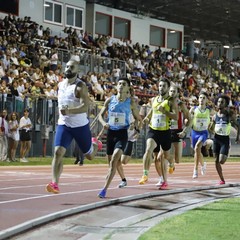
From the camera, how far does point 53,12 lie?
43.1 m

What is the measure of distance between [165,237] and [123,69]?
31.0m

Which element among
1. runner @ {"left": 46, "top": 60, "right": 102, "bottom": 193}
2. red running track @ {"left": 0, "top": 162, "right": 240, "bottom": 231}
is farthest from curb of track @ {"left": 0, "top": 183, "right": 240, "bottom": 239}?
runner @ {"left": 46, "top": 60, "right": 102, "bottom": 193}

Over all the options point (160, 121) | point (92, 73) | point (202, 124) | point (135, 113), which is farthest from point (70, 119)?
point (92, 73)

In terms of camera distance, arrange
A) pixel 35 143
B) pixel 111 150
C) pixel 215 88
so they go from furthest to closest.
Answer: pixel 215 88, pixel 35 143, pixel 111 150

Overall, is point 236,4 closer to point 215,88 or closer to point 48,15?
point 215,88

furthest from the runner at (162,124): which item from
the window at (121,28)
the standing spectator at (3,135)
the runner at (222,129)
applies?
the window at (121,28)

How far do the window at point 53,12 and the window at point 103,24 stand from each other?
13.7 feet

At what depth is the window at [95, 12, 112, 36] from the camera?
156ft

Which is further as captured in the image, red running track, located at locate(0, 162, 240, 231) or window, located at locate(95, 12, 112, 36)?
window, located at locate(95, 12, 112, 36)

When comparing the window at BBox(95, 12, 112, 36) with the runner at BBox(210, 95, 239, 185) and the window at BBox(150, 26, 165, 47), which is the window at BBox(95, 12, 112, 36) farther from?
the runner at BBox(210, 95, 239, 185)

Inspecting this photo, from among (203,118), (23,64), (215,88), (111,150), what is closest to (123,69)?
(23,64)

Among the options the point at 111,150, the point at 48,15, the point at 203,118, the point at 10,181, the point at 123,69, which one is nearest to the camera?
the point at 111,150

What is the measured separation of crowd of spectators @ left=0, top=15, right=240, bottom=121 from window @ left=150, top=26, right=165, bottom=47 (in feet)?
5.09

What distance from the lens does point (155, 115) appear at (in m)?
15.7
